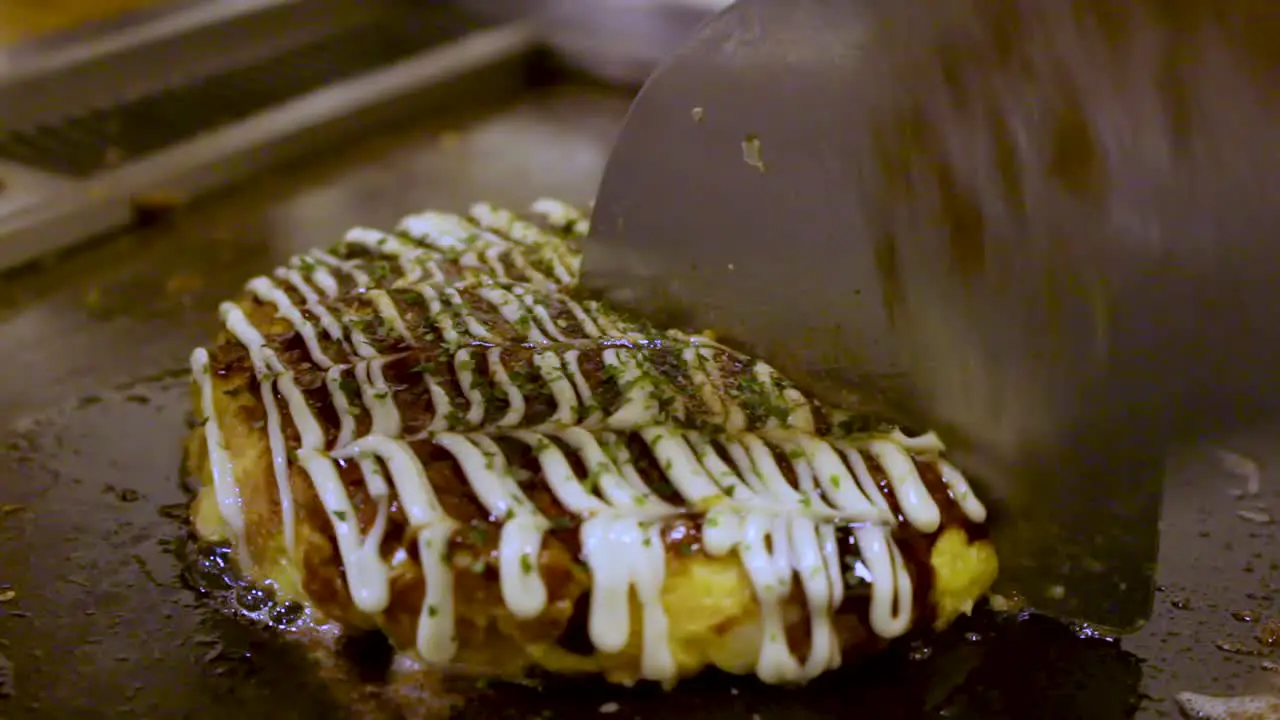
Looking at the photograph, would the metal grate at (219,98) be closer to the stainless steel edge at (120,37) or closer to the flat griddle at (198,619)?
the stainless steel edge at (120,37)

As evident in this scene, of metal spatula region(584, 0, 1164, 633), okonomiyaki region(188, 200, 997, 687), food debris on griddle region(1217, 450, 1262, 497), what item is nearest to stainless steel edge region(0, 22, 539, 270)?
okonomiyaki region(188, 200, 997, 687)

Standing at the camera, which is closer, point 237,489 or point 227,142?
point 237,489

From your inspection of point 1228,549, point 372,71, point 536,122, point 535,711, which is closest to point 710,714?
point 535,711

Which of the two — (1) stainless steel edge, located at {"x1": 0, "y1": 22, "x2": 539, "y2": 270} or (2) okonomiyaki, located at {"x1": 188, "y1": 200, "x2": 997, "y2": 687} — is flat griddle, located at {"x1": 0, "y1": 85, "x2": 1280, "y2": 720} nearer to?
(2) okonomiyaki, located at {"x1": 188, "y1": 200, "x2": 997, "y2": 687}

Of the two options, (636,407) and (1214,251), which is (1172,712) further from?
(636,407)

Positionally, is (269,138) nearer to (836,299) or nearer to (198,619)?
(198,619)

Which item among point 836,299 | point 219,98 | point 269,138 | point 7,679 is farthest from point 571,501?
point 219,98
